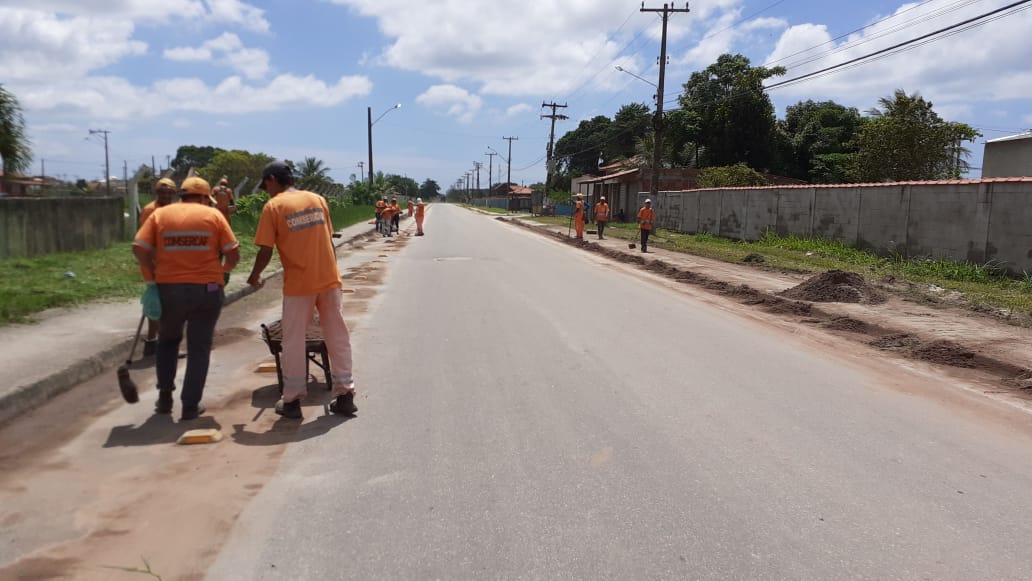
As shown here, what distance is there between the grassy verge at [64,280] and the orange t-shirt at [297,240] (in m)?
4.41

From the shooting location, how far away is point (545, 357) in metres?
7.27

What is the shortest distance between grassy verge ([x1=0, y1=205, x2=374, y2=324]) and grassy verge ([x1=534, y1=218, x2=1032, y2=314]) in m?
12.4

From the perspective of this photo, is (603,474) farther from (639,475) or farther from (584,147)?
(584,147)

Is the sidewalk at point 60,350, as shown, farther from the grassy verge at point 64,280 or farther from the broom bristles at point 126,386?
the broom bristles at point 126,386

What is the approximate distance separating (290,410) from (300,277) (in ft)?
3.10

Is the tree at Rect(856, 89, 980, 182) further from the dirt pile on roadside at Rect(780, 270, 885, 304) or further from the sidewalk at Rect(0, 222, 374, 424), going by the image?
the sidewalk at Rect(0, 222, 374, 424)

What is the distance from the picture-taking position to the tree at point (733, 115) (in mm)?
44125

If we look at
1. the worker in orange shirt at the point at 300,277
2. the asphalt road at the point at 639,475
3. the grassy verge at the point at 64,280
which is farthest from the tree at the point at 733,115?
the worker in orange shirt at the point at 300,277

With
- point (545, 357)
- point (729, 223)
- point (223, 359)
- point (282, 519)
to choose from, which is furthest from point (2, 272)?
point (729, 223)

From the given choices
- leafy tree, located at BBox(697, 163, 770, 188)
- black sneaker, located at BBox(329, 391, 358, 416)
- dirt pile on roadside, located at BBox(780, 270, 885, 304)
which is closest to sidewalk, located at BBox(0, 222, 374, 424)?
black sneaker, located at BBox(329, 391, 358, 416)

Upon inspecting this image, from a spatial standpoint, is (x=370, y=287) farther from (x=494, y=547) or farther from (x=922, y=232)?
(x=922, y=232)

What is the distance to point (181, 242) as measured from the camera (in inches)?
200

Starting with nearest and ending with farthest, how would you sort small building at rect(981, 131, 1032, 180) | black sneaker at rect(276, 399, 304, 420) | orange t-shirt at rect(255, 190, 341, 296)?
orange t-shirt at rect(255, 190, 341, 296) → black sneaker at rect(276, 399, 304, 420) → small building at rect(981, 131, 1032, 180)

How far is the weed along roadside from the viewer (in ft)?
37.8
